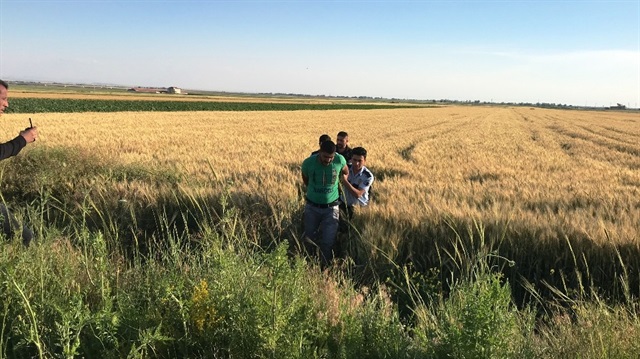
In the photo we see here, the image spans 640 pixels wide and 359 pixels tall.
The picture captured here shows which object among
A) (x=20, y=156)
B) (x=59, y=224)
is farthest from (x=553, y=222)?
(x=20, y=156)

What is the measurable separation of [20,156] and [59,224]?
175 inches

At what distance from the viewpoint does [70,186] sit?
29.3ft

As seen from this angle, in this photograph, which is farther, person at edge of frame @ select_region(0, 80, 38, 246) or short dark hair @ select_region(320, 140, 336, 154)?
short dark hair @ select_region(320, 140, 336, 154)

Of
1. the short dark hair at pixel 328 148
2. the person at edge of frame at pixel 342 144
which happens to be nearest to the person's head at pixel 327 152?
the short dark hair at pixel 328 148

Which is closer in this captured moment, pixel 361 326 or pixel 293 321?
pixel 293 321

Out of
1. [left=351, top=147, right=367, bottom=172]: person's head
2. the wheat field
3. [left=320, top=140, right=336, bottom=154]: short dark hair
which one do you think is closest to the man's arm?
the wheat field

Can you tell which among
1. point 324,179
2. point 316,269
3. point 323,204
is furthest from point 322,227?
point 316,269

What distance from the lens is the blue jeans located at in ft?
18.4

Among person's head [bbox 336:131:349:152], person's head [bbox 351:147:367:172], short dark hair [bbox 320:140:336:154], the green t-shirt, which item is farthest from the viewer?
person's head [bbox 336:131:349:152]

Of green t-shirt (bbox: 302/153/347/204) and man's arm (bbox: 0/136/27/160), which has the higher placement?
man's arm (bbox: 0/136/27/160)

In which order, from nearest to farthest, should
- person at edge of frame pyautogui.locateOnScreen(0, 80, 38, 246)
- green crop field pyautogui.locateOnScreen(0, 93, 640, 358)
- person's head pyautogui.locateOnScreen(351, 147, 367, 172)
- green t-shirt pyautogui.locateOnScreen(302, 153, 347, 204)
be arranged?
green crop field pyautogui.locateOnScreen(0, 93, 640, 358) → person at edge of frame pyautogui.locateOnScreen(0, 80, 38, 246) → green t-shirt pyautogui.locateOnScreen(302, 153, 347, 204) → person's head pyautogui.locateOnScreen(351, 147, 367, 172)

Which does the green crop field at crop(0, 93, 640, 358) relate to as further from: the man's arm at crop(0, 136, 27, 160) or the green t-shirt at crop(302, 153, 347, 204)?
the man's arm at crop(0, 136, 27, 160)

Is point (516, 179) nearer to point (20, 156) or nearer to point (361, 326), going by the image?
point (361, 326)

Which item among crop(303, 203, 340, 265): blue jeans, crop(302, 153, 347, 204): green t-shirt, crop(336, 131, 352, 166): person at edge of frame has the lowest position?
crop(303, 203, 340, 265): blue jeans
